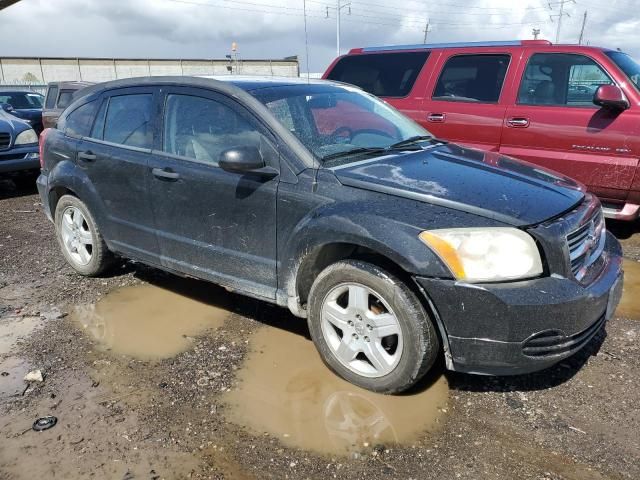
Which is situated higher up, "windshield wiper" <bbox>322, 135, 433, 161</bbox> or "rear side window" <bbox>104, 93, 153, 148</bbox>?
"rear side window" <bbox>104, 93, 153, 148</bbox>

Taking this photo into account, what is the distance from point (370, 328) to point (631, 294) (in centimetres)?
259

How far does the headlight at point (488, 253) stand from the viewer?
2457mm

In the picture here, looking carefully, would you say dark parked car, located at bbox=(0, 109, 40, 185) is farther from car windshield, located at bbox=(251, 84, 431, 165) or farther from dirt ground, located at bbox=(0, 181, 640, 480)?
car windshield, located at bbox=(251, 84, 431, 165)

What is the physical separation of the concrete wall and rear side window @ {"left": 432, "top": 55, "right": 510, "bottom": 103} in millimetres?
30263

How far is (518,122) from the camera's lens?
551 centimetres

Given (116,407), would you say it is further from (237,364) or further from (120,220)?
(120,220)

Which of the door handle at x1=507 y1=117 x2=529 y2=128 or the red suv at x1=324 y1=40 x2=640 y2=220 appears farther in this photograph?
the door handle at x1=507 y1=117 x2=529 y2=128

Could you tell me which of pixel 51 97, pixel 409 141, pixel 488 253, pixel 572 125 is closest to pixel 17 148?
pixel 51 97

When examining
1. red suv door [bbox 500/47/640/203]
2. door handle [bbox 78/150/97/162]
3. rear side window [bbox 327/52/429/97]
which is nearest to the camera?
door handle [bbox 78/150/97/162]

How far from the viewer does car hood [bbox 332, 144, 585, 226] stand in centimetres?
260

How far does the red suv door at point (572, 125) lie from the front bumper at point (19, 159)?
7377mm

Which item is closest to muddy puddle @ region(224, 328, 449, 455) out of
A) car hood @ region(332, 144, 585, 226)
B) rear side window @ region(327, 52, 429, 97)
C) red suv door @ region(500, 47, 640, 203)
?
car hood @ region(332, 144, 585, 226)

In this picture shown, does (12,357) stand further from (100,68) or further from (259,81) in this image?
(100,68)

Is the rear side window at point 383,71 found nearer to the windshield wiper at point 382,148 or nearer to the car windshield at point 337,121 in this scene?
the car windshield at point 337,121
